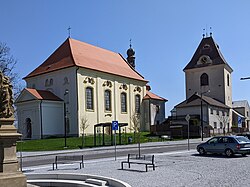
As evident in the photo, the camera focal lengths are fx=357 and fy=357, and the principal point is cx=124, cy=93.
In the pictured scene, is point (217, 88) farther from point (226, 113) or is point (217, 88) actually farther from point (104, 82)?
point (104, 82)

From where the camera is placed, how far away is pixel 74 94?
55.1m

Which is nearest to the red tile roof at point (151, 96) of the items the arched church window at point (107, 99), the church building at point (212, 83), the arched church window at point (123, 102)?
the church building at point (212, 83)

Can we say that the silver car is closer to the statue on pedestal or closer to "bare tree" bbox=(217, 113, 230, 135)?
the statue on pedestal

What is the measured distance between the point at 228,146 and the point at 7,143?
52.4 feet

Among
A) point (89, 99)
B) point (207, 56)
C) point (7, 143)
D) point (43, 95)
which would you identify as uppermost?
point (207, 56)

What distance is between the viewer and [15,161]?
10180mm

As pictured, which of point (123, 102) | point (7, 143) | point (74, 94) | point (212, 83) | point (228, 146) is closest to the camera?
point (7, 143)

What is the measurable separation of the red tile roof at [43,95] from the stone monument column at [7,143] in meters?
43.4

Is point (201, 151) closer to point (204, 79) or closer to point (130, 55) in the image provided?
point (204, 79)

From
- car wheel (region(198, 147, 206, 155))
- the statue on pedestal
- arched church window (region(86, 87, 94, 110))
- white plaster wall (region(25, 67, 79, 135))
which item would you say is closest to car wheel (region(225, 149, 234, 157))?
car wheel (region(198, 147, 206, 155))

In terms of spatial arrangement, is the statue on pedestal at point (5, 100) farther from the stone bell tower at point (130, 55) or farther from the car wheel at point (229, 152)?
the stone bell tower at point (130, 55)

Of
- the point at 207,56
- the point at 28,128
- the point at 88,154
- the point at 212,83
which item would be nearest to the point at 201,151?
the point at 88,154

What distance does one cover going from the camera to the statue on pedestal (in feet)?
33.6

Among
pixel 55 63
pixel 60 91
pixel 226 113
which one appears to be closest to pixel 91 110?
pixel 60 91
